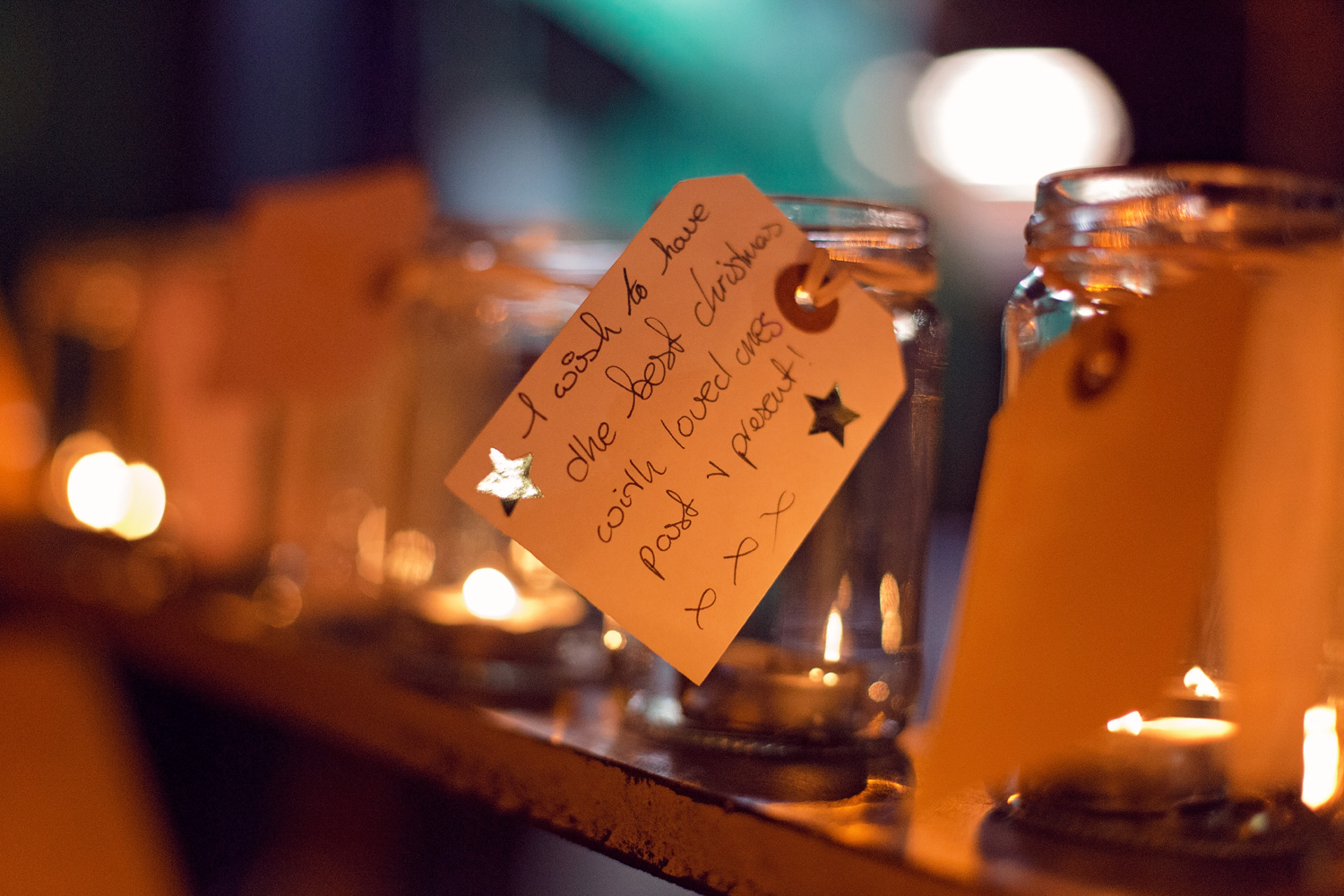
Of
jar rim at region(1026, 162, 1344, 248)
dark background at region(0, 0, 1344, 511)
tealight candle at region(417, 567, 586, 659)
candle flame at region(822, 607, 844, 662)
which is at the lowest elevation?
candle flame at region(822, 607, 844, 662)

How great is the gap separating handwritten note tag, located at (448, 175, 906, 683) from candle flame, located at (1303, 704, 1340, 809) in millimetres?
168

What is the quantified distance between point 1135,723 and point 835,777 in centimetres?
10

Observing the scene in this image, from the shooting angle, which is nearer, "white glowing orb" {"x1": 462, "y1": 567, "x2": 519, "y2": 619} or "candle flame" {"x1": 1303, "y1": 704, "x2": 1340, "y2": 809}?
"candle flame" {"x1": 1303, "y1": 704, "x2": 1340, "y2": 809}

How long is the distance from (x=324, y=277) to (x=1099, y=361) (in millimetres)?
424

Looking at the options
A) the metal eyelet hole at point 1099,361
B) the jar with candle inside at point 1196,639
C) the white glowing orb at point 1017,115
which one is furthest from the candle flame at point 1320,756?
the white glowing orb at point 1017,115

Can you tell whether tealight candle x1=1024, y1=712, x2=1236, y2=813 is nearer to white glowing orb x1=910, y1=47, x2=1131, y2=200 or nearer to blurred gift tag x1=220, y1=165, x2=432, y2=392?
blurred gift tag x1=220, y1=165, x2=432, y2=392

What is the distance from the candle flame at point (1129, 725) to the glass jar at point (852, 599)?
9 centimetres

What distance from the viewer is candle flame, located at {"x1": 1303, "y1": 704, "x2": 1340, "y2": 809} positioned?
34cm

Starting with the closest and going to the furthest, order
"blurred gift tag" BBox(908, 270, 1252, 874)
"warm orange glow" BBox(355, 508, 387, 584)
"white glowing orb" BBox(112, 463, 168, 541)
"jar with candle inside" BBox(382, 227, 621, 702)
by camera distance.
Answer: "blurred gift tag" BBox(908, 270, 1252, 874) < "jar with candle inside" BBox(382, 227, 621, 702) < "warm orange glow" BBox(355, 508, 387, 584) < "white glowing orb" BBox(112, 463, 168, 541)

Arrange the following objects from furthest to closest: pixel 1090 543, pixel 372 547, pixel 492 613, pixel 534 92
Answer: pixel 534 92 → pixel 372 547 → pixel 492 613 → pixel 1090 543

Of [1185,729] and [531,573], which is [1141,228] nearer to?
[1185,729]

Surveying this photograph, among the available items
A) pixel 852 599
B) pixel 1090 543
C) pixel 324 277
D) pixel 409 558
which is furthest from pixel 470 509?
pixel 1090 543

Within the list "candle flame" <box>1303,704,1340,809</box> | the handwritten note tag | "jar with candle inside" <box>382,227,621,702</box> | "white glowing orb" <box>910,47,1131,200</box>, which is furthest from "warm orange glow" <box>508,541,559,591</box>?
"white glowing orb" <box>910,47,1131,200</box>

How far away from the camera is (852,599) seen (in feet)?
1.32
